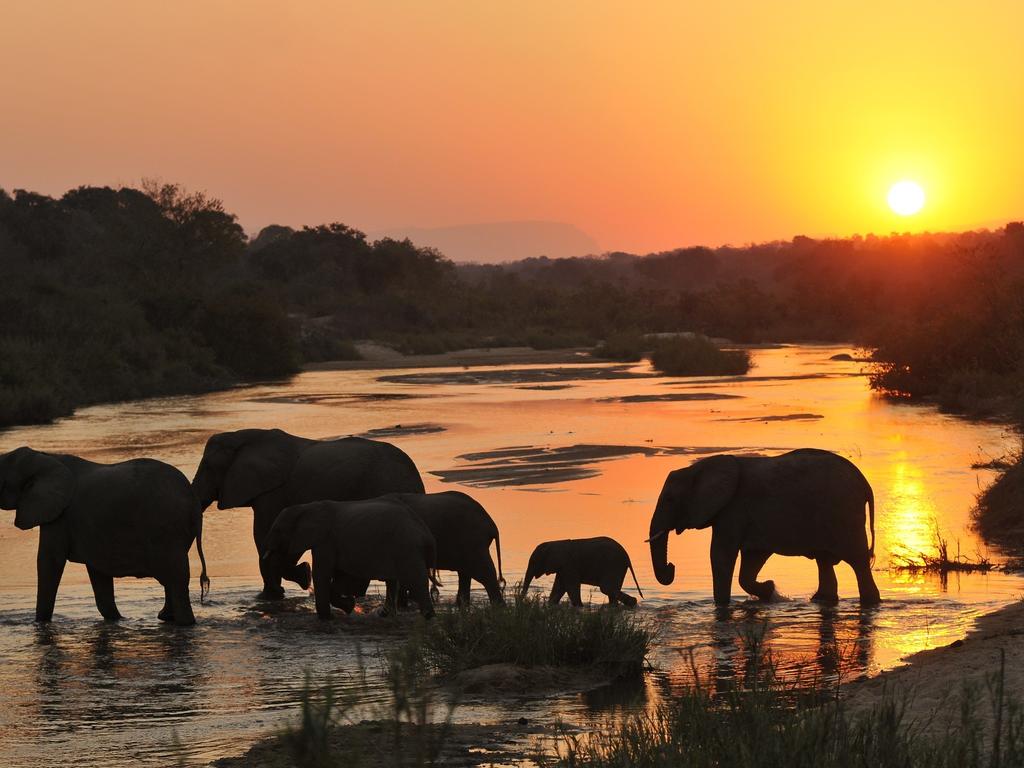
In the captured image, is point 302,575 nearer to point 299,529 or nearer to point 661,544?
point 299,529

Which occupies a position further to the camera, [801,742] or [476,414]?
[476,414]

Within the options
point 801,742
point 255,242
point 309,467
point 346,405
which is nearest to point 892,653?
point 801,742

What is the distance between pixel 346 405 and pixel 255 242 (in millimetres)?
97385

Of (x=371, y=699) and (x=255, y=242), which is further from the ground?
(x=255, y=242)

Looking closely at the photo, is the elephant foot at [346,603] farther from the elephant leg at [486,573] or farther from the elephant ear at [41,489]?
the elephant ear at [41,489]

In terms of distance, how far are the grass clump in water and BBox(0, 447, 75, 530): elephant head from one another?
11.8 ft

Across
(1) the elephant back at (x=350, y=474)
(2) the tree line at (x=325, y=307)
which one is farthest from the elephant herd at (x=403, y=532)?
(2) the tree line at (x=325, y=307)

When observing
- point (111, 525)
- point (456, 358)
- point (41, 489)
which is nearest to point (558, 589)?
point (111, 525)

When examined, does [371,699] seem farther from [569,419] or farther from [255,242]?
[255,242]

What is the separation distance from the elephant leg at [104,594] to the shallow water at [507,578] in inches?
7.8

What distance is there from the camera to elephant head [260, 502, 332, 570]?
1034 cm

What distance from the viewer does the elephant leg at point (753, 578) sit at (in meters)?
10.8

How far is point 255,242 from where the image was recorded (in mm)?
128875

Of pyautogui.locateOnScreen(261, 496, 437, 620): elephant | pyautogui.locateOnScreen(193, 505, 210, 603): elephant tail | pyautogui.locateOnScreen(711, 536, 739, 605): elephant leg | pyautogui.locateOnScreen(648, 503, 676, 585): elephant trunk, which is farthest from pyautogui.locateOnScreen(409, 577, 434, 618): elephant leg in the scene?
pyautogui.locateOnScreen(711, 536, 739, 605): elephant leg
